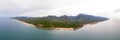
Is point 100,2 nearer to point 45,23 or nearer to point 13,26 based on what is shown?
point 45,23

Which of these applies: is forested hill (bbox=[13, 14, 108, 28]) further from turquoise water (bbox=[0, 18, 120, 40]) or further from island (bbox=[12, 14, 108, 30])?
turquoise water (bbox=[0, 18, 120, 40])

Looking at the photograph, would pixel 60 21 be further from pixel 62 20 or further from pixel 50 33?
pixel 50 33

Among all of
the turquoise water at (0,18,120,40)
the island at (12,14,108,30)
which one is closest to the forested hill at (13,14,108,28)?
the island at (12,14,108,30)

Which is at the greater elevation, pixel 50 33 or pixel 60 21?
pixel 60 21

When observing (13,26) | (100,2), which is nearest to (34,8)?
(13,26)

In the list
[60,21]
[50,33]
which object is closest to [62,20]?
[60,21]
